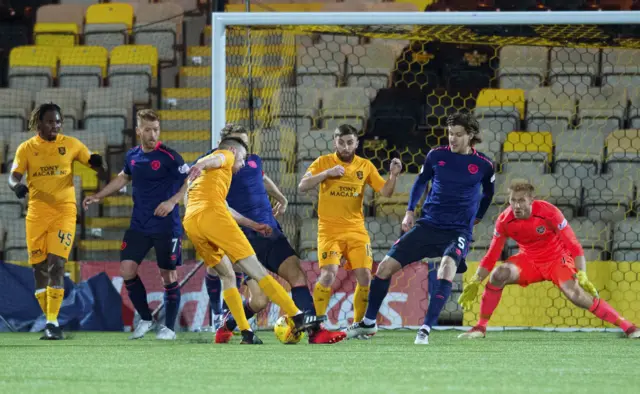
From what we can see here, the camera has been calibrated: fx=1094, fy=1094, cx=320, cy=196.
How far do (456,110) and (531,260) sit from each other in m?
3.91

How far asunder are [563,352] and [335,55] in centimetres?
748

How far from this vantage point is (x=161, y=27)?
47.6 ft

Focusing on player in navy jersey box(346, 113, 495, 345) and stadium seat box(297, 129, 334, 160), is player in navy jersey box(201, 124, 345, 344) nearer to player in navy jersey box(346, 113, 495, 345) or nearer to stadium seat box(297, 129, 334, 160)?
player in navy jersey box(346, 113, 495, 345)

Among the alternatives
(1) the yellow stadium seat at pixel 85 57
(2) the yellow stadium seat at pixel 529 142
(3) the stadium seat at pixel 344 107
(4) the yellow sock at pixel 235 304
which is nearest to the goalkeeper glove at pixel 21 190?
(4) the yellow sock at pixel 235 304

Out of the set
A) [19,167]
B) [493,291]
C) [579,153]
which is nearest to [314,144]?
[579,153]

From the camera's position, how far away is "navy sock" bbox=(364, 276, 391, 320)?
27.0 ft

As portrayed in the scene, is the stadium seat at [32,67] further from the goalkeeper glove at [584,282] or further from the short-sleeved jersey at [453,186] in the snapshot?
the goalkeeper glove at [584,282]

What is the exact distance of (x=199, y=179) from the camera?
6934mm

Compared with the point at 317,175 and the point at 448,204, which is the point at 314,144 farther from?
the point at 448,204

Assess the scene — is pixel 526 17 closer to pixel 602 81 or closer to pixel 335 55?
pixel 602 81

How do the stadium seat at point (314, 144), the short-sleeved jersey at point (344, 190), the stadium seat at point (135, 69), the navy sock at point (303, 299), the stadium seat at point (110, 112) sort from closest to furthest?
1. the navy sock at point (303, 299)
2. the short-sleeved jersey at point (344, 190)
3. the stadium seat at point (314, 144)
4. the stadium seat at point (110, 112)
5. the stadium seat at point (135, 69)

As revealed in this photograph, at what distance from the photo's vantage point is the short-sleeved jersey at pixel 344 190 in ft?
28.3

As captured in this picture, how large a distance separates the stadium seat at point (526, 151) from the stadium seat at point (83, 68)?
545 cm

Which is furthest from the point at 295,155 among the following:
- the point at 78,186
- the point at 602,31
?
the point at 602,31
